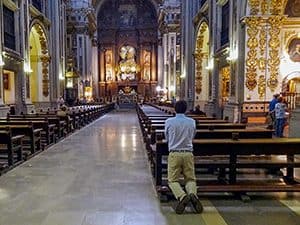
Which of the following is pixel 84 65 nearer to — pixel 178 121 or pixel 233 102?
pixel 233 102

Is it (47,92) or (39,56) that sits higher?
(39,56)

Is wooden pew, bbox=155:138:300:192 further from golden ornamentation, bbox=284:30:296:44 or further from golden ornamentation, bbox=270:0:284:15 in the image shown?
golden ornamentation, bbox=284:30:296:44

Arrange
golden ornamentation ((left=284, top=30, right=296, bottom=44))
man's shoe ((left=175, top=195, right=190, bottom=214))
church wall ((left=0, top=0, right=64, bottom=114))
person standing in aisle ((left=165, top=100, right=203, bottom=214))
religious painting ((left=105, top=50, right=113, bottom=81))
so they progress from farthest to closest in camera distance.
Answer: religious painting ((left=105, top=50, right=113, bottom=81))
church wall ((left=0, top=0, right=64, bottom=114))
golden ornamentation ((left=284, top=30, right=296, bottom=44))
person standing in aisle ((left=165, top=100, right=203, bottom=214))
man's shoe ((left=175, top=195, right=190, bottom=214))

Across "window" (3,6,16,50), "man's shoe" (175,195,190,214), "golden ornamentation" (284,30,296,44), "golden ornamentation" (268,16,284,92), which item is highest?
"window" (3,6,16,50)

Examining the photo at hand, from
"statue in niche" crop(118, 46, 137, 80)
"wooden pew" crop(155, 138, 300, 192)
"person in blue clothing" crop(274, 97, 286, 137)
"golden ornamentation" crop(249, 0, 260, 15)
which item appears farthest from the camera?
"statue in niche" crop(118, 46, 137, 80)

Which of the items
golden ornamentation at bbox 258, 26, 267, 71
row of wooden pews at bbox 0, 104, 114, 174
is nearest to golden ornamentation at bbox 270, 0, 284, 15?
golden ornamentation at bbox 258, 26, 267, 71

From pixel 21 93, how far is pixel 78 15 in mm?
21262

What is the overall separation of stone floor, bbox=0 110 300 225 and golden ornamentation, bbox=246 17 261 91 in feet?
25.4

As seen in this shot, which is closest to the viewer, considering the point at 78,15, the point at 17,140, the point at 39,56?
the point at 17,140

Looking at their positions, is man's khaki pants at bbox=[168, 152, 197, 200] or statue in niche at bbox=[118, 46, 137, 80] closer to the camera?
man's khaki pants at bbox=[168, 152, 197, 200]

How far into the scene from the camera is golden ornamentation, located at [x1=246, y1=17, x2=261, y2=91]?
13.7 meters

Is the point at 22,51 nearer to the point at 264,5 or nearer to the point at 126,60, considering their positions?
the point at 264,5

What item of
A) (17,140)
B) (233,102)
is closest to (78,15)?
(233,102)

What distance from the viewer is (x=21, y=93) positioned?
1903 cm
